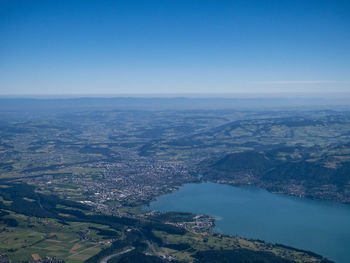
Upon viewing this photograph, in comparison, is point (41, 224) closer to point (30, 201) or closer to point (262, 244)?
point (30, 201)

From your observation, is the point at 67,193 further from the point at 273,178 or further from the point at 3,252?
the point at 273,178

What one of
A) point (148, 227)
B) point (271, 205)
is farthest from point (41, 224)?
point (271, 205)

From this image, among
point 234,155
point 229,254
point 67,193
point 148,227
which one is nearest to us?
point 229,254

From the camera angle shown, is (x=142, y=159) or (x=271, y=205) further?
(x=142, y=159)

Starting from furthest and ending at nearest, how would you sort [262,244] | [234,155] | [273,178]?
[234,155] < [273,178] < [262,244]

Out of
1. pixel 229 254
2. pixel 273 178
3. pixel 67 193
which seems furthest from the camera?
pixel 273 178

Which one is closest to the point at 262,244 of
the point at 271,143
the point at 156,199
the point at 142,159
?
the point at 156,199
